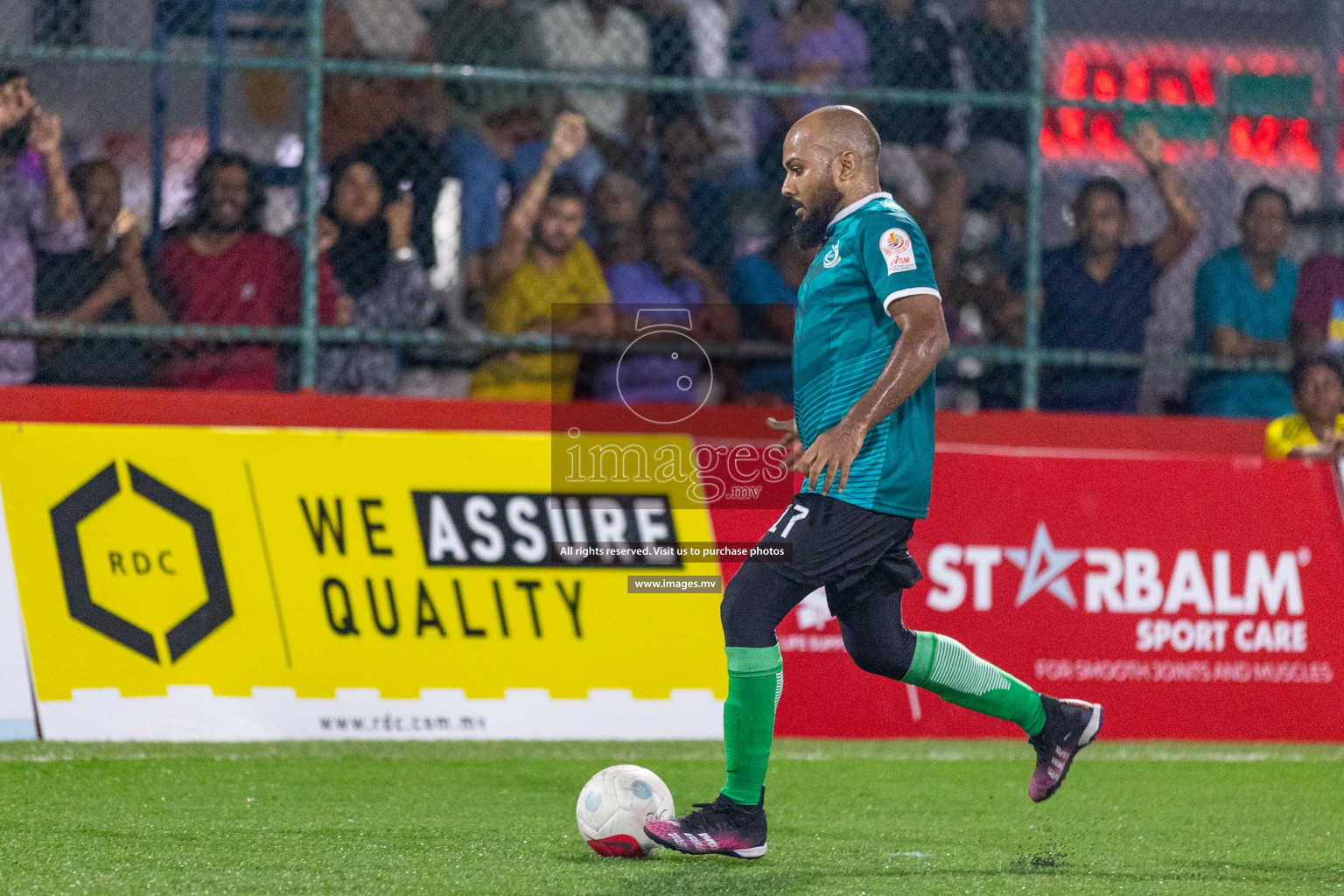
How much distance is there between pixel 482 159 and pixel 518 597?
2446mm

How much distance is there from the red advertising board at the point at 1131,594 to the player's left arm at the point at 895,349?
302cm

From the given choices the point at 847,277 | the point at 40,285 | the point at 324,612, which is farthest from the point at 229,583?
the point at 847,277

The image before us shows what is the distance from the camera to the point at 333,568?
6.98 meters

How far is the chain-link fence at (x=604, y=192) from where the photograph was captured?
770cm

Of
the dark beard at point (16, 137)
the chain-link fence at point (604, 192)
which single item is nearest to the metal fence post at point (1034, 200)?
the chain-link fence at point (604, 192)

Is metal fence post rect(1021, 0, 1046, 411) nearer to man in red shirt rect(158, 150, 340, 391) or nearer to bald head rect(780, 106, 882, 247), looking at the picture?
man in red shirt rect(158, 150, 340, 391)

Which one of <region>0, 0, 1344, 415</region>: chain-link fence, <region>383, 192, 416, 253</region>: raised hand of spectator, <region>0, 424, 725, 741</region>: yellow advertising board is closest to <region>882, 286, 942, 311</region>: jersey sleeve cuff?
<region>0, 424, 725, 741</region>: yellow advertising board

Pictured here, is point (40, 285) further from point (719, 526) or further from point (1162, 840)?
point (1162, 840)

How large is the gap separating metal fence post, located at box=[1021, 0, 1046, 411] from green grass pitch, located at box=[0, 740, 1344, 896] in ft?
6.57

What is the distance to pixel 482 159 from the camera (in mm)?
8320

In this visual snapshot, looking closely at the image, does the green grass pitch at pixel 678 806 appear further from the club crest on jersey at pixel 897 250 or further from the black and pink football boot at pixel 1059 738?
the club crest on jersey at pixel 897 250

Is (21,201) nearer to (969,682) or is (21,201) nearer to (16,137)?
(16,137)

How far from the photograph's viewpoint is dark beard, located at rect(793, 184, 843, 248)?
15.2ft

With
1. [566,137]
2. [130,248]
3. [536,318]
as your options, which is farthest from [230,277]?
[566,137]
